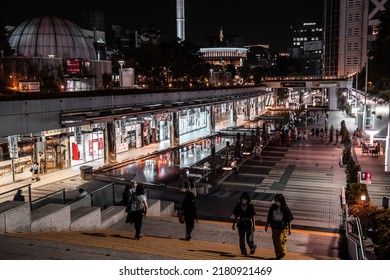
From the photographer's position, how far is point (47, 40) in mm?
40312

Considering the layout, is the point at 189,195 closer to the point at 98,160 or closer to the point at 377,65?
the point at 98,160

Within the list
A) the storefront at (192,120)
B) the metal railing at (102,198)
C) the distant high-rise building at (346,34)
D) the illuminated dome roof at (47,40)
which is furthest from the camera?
the distant high-rise building at (346,34)

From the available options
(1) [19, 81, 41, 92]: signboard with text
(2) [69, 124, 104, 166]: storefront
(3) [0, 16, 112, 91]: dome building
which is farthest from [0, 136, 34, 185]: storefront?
(3) [0, 16, 112, 91]: dome building

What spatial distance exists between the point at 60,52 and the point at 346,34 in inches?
3149

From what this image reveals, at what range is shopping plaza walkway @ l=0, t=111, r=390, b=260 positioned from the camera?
7801 millimetres

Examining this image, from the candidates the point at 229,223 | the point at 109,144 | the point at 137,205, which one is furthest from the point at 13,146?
the point at 137,205

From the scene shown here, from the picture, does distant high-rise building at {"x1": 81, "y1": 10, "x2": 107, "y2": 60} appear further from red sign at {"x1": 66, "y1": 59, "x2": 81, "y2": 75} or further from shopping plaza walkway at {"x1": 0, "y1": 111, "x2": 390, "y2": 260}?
shopping plaza walkway at {"x1": 0, "y1": 111, "x2": 390, "y2": 260}

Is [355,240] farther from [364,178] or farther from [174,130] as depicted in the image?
[174,130]

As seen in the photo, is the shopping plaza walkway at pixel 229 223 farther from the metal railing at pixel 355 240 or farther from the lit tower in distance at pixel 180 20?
the lit tower in distance at pixel 180 20

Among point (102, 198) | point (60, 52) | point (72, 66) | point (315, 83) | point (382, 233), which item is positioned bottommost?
point (102, 198)

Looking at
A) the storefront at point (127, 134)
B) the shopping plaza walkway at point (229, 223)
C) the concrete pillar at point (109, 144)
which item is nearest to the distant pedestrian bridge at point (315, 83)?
the shopping plaza walkway at point (229, 223)

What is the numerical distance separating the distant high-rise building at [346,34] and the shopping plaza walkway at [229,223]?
245 feet

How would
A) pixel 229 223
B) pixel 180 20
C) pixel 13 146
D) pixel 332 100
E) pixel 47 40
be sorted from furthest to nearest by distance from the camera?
pixel 180 20
pixel 332 100
pixel 47 40
pixel 13 146
pixel 229 223

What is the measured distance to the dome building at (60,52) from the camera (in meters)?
33.8
